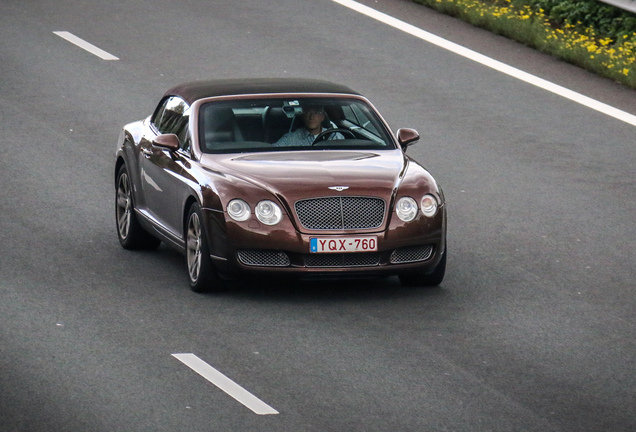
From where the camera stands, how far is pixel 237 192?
11.1 metres

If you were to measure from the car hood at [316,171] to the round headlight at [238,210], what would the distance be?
0.66ft

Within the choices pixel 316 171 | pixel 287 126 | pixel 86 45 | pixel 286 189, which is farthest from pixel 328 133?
pixel 86 45

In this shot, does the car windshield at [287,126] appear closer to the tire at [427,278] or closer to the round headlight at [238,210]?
the round headlight at [238,210]

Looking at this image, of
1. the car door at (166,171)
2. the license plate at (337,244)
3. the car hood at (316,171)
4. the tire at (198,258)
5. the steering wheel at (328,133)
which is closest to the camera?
the license plate at (337,244)

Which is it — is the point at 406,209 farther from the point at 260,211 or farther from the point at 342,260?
the point at 260,211

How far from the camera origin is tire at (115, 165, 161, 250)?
13133mm

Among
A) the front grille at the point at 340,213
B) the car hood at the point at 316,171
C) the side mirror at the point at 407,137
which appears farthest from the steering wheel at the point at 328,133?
the front grille at the point at 340,213

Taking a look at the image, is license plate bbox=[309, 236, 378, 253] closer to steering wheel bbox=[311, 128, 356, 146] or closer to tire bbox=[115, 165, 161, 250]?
steering wheel bbox=[311, 128, 356, 146]

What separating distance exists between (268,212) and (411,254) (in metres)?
1.12

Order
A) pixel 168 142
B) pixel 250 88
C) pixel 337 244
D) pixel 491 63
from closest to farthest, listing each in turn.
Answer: pixel 337 244
pixel 168 142
pixel 250 88
pixel 491 63

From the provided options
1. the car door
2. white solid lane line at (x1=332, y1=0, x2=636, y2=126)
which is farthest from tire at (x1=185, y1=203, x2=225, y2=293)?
white solid lane line at (x1=332, y1=0, x2=636, y2=126)

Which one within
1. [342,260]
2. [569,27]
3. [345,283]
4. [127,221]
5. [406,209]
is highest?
[406,209]

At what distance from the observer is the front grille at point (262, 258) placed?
36.4 feet

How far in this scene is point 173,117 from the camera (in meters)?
12.9
